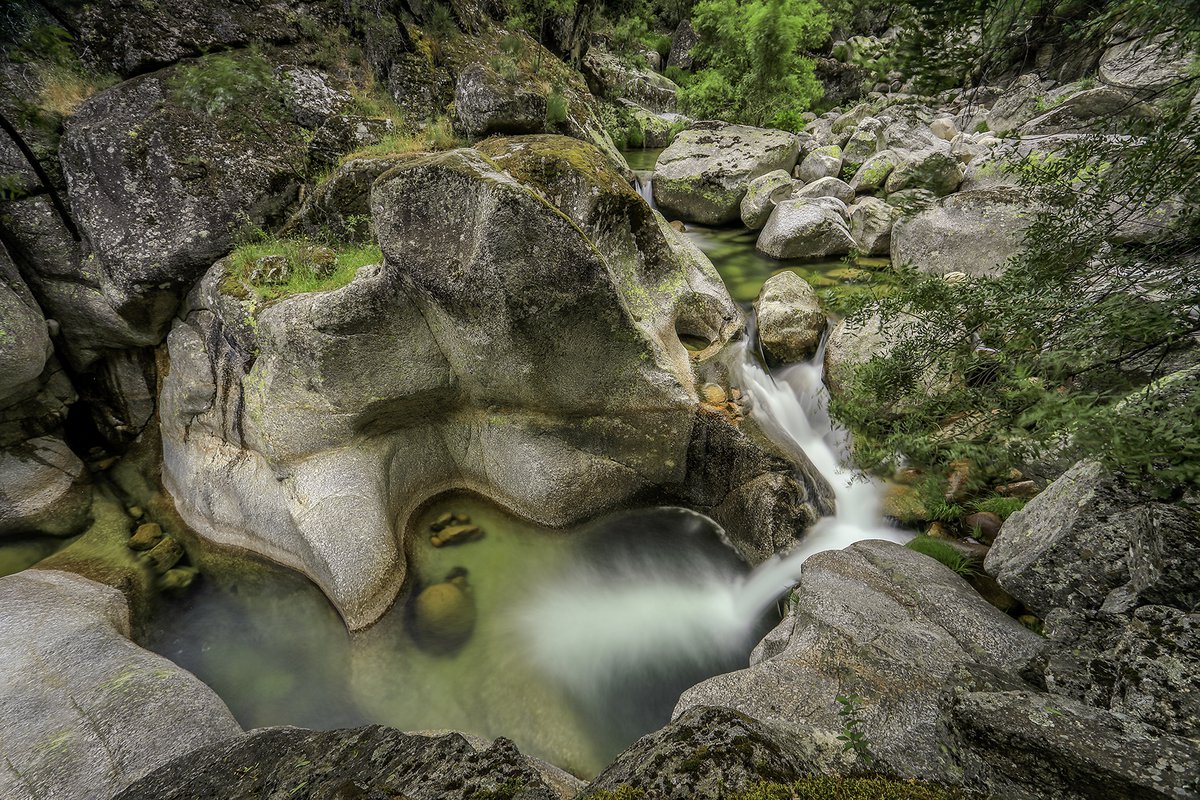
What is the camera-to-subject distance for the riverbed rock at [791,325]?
28.6ft

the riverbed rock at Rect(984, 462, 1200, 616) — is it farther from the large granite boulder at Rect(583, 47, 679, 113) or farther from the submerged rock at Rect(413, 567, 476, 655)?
the large granite boulder at Rect(583, 47, 679, 113)

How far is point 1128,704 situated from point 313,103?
Result: 12033mm

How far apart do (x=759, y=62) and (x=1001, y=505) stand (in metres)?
22.2

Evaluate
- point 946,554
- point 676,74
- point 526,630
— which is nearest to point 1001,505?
point 946,554

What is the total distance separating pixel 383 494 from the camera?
6.51 metres

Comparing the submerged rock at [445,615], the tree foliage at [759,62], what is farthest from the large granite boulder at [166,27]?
the tree foliage at [759,62]

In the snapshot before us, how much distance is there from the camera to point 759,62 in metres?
20.1

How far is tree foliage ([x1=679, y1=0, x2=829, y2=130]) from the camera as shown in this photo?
63.9 feet

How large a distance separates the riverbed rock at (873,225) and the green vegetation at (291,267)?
11.6m

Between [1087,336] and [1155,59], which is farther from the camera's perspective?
[1155,59]

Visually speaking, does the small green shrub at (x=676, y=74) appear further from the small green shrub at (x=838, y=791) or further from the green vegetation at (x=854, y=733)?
the small green shrub at (x=838, y=791)

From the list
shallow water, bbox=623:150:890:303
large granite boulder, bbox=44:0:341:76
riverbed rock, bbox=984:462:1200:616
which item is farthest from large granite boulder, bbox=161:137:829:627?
shallow water, bbox=623:150:890:303

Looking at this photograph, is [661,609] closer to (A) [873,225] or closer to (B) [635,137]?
(A) [873,225]

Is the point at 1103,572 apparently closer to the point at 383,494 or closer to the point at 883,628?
the point at 883,628
